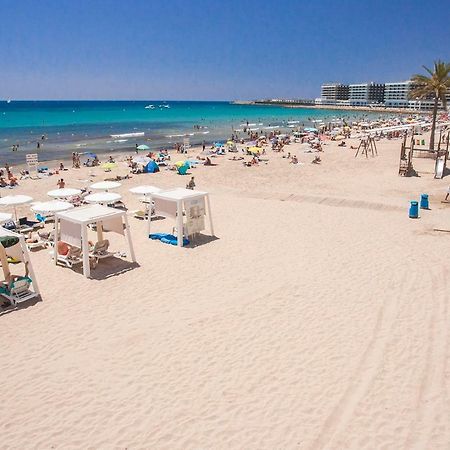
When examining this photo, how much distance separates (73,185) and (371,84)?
149m

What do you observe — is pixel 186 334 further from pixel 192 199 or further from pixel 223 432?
pixel 192 199

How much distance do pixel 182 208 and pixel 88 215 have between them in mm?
2619

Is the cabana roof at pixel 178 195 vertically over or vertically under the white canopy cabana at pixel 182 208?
over

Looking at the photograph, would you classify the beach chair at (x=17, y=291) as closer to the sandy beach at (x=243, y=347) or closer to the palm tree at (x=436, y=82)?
the sandy beach at (x=243, y=347)

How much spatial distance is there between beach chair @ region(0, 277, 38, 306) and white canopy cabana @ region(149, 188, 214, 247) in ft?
13.1

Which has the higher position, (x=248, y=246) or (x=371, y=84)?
Result: (x=371, y=84)

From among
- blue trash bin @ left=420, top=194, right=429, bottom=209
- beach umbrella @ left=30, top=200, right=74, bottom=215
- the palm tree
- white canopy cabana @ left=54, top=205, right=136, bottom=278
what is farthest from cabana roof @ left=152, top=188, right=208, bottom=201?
the palm tree

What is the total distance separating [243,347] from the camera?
6.42 m

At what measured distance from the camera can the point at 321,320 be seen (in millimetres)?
7172

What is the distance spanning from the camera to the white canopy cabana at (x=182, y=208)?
35.6ft

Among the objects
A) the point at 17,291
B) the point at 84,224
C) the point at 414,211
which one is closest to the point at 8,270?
the point at 17,291

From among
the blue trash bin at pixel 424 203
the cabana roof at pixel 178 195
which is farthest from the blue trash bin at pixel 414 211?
the cabana roof at pixel 178 195

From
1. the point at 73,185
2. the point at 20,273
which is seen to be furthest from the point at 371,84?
the point at 20,273

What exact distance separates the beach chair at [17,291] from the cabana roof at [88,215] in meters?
1.71
